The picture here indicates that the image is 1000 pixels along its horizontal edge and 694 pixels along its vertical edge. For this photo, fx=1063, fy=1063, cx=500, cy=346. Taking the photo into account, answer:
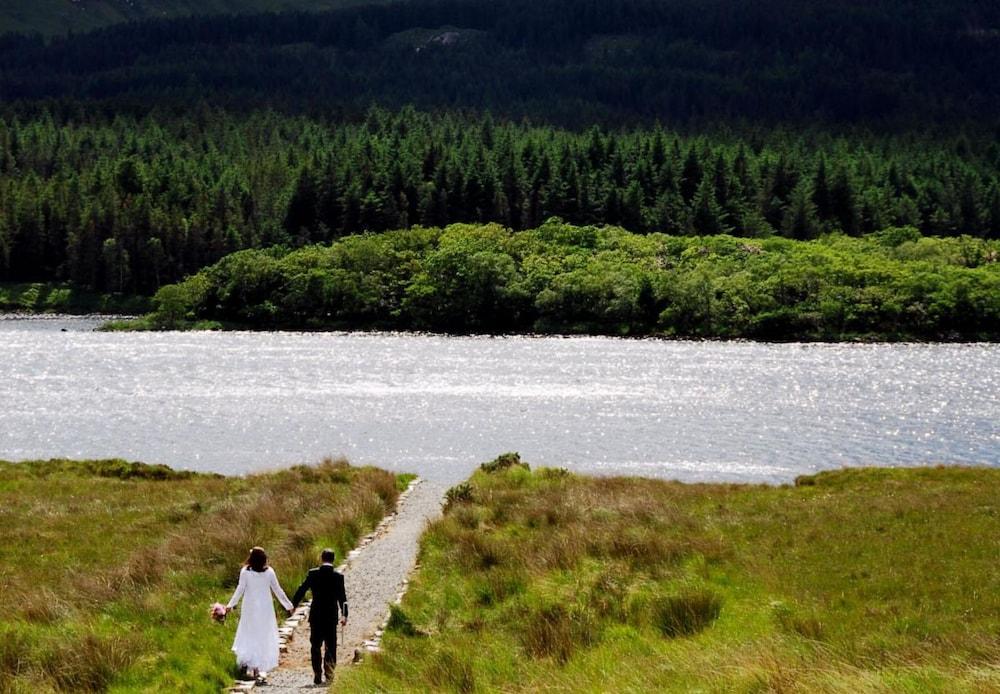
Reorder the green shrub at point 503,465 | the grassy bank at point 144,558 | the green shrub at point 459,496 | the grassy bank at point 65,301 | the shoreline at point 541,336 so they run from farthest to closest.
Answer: the grassy bank at point 65,301 → the shoreline at point 541,336 → the green shrub at point 503,465 → the green shrub at point 459,496 → the grassy bank at point 144,558

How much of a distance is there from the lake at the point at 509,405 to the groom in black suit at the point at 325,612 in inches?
1393

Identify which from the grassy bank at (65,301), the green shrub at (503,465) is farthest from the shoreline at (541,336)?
the green shrub at (503,465)

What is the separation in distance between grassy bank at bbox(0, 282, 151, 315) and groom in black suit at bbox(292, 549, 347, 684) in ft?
540

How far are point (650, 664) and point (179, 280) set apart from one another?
175 m

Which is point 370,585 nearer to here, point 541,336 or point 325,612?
point 325,612

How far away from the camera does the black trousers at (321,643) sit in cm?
A: 1900

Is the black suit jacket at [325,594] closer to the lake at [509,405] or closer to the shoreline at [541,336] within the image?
the lake at [509,405]

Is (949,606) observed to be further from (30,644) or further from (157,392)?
(157,392)

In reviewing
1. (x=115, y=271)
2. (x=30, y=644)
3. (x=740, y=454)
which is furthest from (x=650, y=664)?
(x=115, y=271)

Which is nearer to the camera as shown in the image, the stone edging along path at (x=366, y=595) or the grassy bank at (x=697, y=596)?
the grassy bank at (x=697, y=596)

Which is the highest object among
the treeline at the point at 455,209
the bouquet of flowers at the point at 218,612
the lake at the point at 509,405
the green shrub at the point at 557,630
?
the treeline at the point at 455,209

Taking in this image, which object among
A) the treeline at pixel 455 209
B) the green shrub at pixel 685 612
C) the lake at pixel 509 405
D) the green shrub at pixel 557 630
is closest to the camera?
the green shrub at pixel 557 630

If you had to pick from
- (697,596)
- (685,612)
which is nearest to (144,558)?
(685,612)

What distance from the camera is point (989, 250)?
165 meters
